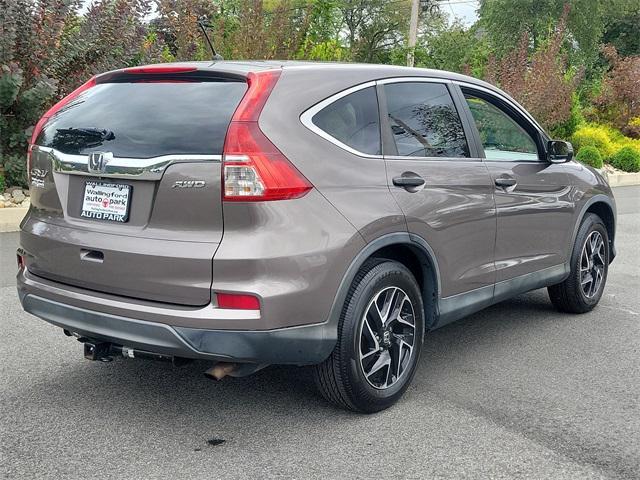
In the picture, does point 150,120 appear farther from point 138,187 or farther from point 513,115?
point 513,115

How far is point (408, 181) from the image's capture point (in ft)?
13.1

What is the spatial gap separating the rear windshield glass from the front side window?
189 centimetres

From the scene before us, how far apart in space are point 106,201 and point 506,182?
2485mm

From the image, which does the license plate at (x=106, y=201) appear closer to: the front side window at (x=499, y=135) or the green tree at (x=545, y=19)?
the front side window at (x=499, y=135)

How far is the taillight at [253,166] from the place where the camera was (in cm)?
334

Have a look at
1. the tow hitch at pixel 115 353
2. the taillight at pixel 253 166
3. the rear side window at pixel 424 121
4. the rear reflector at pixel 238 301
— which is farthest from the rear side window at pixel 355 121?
the tow hitch at pixel 115 353

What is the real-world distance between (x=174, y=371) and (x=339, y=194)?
1654mm

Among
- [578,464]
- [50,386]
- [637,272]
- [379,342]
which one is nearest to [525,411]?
[578,464]

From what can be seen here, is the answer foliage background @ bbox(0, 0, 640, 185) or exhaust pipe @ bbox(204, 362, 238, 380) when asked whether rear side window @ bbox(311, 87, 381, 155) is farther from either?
foliage background @ bbox(0, 0, 640, 185)

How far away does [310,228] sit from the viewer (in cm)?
344

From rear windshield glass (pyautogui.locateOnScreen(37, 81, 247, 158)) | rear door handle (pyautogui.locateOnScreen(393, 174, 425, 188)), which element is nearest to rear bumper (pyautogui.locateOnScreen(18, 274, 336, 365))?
rear windshield glass (pyautogui.locateOnScreen(37, 81, 247, 158))

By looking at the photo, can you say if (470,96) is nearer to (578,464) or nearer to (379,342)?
(379,342)

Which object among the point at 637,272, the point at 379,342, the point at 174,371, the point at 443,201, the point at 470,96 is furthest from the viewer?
the point at 637,272

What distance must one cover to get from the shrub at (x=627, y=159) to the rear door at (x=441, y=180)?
15.6 meters
